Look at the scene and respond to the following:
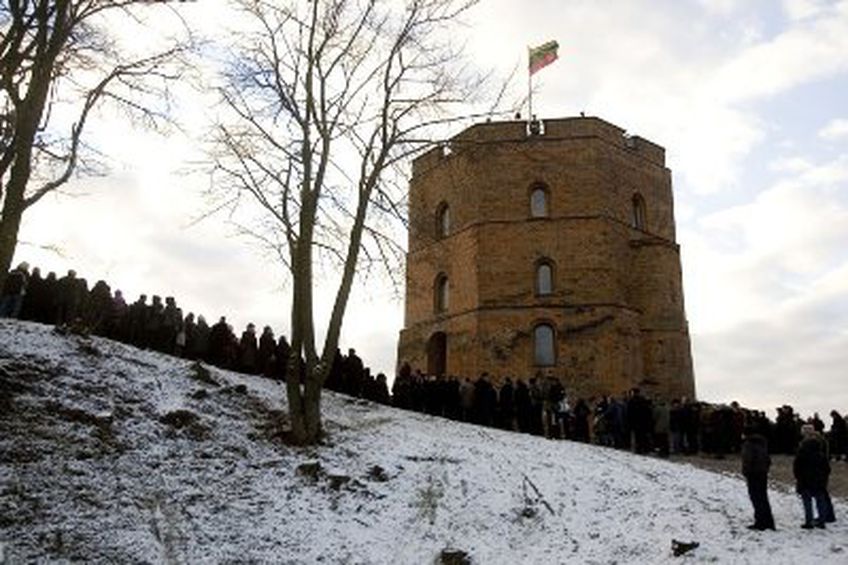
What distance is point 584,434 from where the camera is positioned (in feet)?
64.7

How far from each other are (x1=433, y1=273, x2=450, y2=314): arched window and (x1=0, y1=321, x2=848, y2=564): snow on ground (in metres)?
11.1

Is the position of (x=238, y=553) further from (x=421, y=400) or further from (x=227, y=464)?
(x=421, y=400)

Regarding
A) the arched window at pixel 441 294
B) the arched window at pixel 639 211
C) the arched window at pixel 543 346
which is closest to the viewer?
the arched window at pixel 543 346

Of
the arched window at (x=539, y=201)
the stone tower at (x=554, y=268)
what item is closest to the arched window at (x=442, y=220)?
the stone tower at (x=554, y=268)

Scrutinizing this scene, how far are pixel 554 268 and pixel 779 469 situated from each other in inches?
385

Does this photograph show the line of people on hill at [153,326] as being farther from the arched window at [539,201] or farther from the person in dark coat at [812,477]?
the person in dark coat at [812,477]

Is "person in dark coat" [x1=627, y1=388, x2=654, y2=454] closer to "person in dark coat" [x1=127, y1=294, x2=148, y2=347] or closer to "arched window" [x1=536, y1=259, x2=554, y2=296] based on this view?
"arched window" [x1=536, y1=259, x2=554, y2=296]

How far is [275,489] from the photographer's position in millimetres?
11328

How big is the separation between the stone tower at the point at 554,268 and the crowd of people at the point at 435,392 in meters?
4.08

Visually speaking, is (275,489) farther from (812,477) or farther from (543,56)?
(543,56)

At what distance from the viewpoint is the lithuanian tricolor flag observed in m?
25.4

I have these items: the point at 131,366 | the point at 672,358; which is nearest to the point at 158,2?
the point at 131,366

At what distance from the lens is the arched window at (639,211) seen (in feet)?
88.4

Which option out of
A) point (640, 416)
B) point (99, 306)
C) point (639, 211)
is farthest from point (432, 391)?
point (639, 211)
